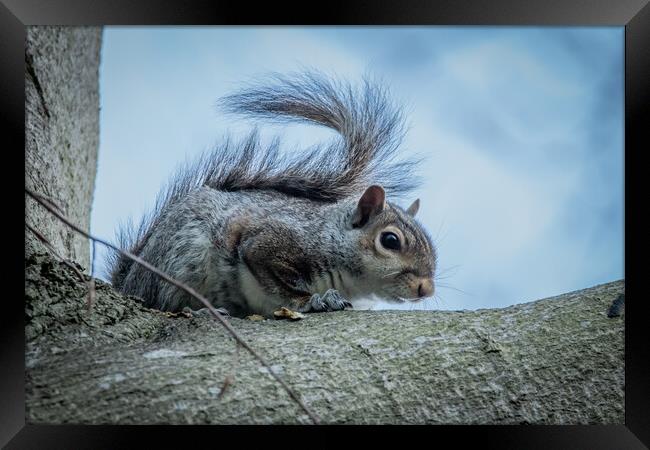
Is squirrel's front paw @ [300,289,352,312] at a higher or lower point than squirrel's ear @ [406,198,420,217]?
lower

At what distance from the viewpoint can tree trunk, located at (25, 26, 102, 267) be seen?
6.40ft

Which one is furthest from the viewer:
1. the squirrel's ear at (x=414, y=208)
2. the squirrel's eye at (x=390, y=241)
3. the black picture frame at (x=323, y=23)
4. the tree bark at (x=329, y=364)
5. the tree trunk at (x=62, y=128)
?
the squirrel's ear at (x=414, y=208)

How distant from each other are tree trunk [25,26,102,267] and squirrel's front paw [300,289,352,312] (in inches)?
30.2

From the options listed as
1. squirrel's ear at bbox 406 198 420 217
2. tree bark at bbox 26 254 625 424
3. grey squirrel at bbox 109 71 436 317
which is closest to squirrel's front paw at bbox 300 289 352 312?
grey squirrel at bbox 109 71 436 317

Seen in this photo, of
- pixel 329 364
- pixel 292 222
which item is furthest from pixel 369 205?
pixel 329 364

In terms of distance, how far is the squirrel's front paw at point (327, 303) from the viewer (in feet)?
6.03

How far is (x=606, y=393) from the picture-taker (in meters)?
1.53

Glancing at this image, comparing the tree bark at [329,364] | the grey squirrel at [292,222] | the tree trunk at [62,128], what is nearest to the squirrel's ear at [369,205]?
the grey squirrel at [292,222]

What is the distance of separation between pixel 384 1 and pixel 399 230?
0.70 meters

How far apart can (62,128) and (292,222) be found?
0.85 m

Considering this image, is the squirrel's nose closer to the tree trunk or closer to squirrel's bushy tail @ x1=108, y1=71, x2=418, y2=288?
squirrel's bushy tail @ x1=108, y1=71, x2=418, y2=288

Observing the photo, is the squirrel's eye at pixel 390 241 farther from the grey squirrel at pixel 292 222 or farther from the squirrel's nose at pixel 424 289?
the squirrel's nose at pixel 424 289

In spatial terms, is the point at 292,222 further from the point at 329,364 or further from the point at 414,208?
the point at 329,364

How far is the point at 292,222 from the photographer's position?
2172 mm
